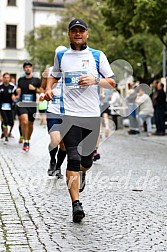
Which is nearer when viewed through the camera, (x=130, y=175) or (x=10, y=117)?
(x=130, y=175)

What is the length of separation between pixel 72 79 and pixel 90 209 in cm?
142

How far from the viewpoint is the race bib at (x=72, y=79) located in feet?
22.6

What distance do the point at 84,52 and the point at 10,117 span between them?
38.0 feet

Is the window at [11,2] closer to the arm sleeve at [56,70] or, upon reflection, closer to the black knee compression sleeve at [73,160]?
the arm sleeve at [56,70]

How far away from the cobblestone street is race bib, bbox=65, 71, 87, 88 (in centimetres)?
130

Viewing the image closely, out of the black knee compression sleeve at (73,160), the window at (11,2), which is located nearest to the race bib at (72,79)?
the black knee compression sleeve at (73,160)

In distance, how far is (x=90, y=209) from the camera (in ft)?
24.2

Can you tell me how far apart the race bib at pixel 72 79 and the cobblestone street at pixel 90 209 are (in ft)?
4.27

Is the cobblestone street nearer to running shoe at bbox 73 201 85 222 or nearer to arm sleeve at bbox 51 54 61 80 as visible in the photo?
running shoe at bbox 73 201 85 222

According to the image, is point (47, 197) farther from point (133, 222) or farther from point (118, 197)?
point (133, 222)

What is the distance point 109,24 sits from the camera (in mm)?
24547

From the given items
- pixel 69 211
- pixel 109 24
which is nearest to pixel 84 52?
pixel 69 211

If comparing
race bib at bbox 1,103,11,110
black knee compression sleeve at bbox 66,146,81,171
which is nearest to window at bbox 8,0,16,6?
race bib at bbox 1,103,11,110

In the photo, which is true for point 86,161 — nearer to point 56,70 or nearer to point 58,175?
point 56,70
